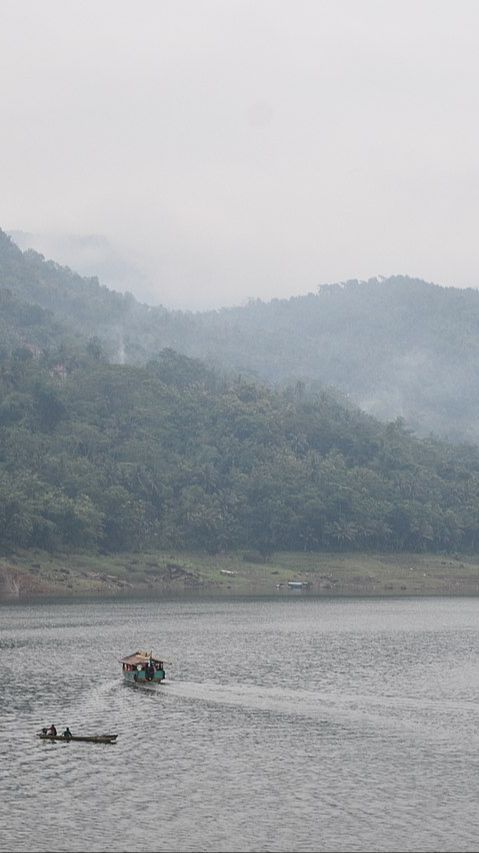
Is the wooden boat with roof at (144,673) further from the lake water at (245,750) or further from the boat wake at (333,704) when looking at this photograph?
the lake water at (245,750)

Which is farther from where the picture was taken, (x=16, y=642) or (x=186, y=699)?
(x=16, y=642)

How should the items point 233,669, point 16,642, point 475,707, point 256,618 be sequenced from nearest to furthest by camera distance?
point 475,707 < point 233,669 < point 16,642 < point 256,618

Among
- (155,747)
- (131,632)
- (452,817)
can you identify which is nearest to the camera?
(452,817)

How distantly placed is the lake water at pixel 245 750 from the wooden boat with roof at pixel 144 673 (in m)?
2.52

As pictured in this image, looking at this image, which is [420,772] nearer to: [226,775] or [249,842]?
[226,775]

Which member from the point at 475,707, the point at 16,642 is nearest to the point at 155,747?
the point at 475,707

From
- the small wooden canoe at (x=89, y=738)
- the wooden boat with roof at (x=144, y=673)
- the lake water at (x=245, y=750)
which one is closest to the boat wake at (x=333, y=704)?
the lake water at (x=245, y=750)

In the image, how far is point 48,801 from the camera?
235 ft

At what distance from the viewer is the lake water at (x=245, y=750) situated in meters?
66.4

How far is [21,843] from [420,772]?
30.0 m

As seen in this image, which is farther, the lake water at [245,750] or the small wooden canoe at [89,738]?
the small wooden canoe at [89,738]

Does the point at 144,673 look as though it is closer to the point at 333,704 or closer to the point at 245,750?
the point at 333,704

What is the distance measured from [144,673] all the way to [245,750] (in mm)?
33290

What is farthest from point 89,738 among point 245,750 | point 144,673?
point 144,673
